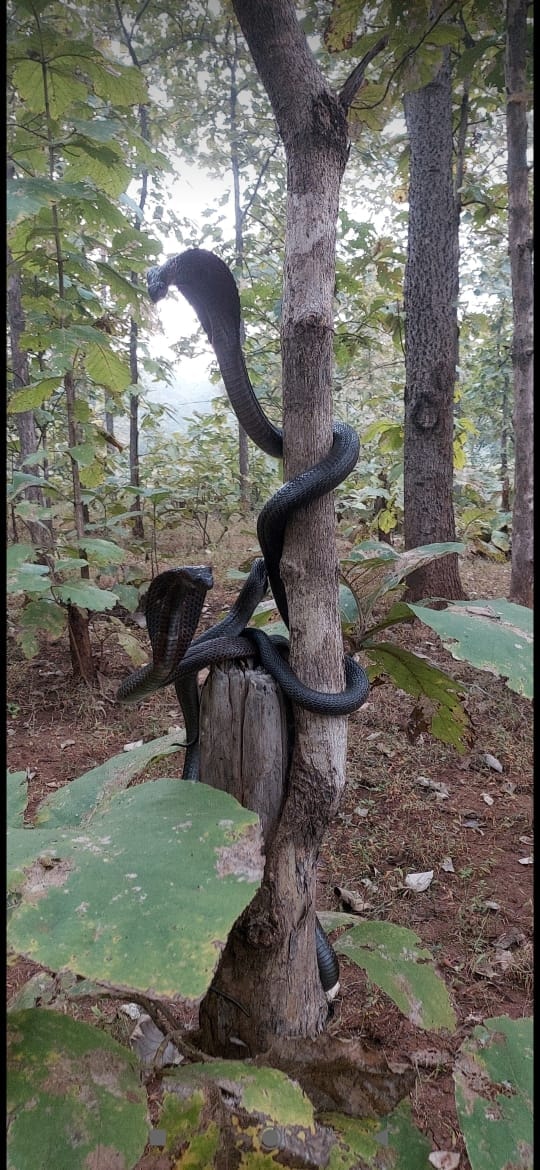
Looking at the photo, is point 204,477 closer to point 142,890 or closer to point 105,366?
point 105,366

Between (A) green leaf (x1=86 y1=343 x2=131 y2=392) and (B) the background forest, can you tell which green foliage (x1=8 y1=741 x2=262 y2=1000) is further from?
Answer: (A) green leaf (x1=86 y1=343 x2=131 y2=392)

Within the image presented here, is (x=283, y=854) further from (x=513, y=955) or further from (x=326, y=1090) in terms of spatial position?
(x=513, y=955)

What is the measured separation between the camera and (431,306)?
376 cm

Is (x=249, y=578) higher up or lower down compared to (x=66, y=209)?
lower down

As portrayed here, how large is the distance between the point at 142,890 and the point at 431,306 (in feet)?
12.7

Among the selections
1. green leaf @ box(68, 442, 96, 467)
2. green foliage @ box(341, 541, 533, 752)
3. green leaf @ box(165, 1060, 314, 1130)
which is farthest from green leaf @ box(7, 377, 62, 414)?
green leaf @ box(165, 1060, 314, 1130)

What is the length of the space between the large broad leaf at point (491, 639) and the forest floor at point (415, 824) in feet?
3.39

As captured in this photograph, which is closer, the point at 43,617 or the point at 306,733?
the point at 306,733

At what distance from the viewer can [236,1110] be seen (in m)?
0.86

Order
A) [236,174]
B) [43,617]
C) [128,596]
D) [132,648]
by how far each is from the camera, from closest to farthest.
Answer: [43,617]
[132,648]
[128,596]
[236,174]

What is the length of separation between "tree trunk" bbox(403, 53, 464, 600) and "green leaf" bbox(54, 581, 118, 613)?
2170mm

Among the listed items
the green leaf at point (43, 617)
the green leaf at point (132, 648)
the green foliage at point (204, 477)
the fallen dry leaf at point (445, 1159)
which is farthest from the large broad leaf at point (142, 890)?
the green foliage at point (204, 477)

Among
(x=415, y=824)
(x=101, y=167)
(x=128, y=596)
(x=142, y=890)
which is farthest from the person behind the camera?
(x=128, y=596)

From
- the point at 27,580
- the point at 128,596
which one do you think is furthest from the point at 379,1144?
the point at 128,596
